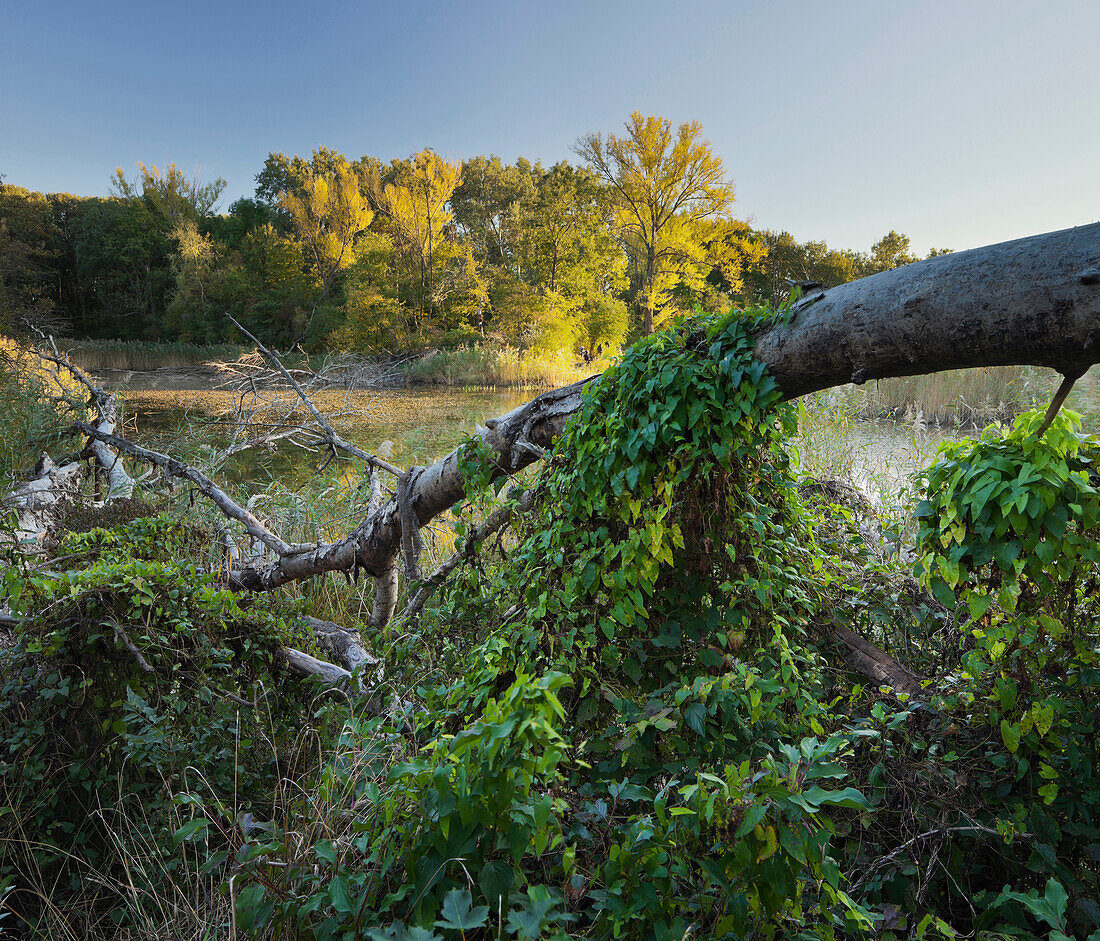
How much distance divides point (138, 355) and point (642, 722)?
28.1 meters

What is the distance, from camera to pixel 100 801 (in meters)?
2.37

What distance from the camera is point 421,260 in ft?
105

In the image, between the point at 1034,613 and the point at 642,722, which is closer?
the point at 642,722

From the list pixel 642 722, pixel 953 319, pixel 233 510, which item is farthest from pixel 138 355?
pixel 953 319

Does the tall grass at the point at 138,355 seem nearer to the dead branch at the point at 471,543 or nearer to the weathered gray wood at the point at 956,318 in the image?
the dead branch at the point at 471,543

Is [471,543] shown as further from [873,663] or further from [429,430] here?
[429,430]

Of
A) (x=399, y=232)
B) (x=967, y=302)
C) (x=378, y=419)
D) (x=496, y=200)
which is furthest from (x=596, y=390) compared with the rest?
(x=496, y=200)

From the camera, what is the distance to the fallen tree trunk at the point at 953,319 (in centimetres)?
127

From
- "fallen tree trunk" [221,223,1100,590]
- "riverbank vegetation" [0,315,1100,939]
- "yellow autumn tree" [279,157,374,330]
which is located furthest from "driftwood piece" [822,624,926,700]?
"yellow autumn tree" [279,157,374,330]

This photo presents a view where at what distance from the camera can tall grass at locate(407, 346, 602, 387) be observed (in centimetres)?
2119

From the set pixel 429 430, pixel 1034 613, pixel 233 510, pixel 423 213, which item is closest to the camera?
pixel 1034 613

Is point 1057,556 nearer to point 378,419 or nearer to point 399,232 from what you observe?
point 378,419

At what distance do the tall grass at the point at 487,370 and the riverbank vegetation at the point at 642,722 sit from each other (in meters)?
18.3

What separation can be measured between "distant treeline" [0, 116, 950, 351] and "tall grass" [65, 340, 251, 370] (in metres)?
1.83
